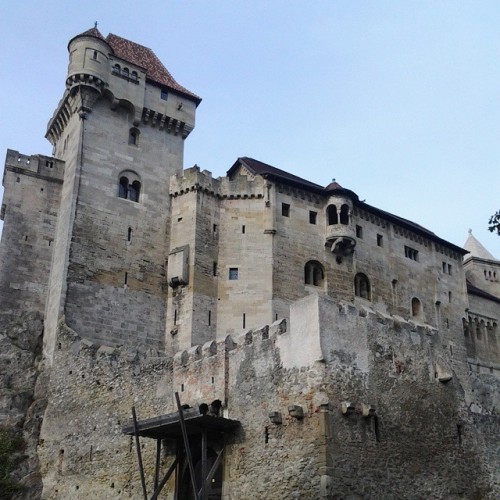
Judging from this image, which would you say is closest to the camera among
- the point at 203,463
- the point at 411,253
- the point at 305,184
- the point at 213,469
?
the point at 203,463

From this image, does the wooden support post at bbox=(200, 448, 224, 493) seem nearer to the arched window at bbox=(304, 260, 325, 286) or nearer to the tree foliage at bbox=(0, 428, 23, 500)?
the tree foliage at bbox=(0, 428, 23, 500)

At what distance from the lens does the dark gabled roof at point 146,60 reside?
45375 millimetres

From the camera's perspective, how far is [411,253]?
161 ft

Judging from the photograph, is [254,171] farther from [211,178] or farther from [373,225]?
[373,225]

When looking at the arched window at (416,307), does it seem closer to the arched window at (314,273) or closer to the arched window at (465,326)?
the arched window at (465,326)

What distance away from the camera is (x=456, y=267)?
52156 millimetres

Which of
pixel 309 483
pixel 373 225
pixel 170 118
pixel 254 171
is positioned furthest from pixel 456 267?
pixel 309 483

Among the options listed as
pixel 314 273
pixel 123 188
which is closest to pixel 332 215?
pixel 314 273

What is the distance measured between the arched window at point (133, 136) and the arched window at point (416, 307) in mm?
20063

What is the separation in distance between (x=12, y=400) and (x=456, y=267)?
3168 centimetres

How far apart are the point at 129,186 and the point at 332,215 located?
12.2 metres

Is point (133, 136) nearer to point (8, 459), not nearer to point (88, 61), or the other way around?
A: point (88, 61)

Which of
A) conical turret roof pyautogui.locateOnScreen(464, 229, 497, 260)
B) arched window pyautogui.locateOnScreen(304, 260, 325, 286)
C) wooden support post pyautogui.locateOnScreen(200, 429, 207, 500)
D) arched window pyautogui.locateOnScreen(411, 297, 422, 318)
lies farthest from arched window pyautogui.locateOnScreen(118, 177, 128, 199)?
conical turret roof pyautogui.locateOnScreen(464, 229, 497, 260)

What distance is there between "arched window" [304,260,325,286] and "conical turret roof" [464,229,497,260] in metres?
30.6
